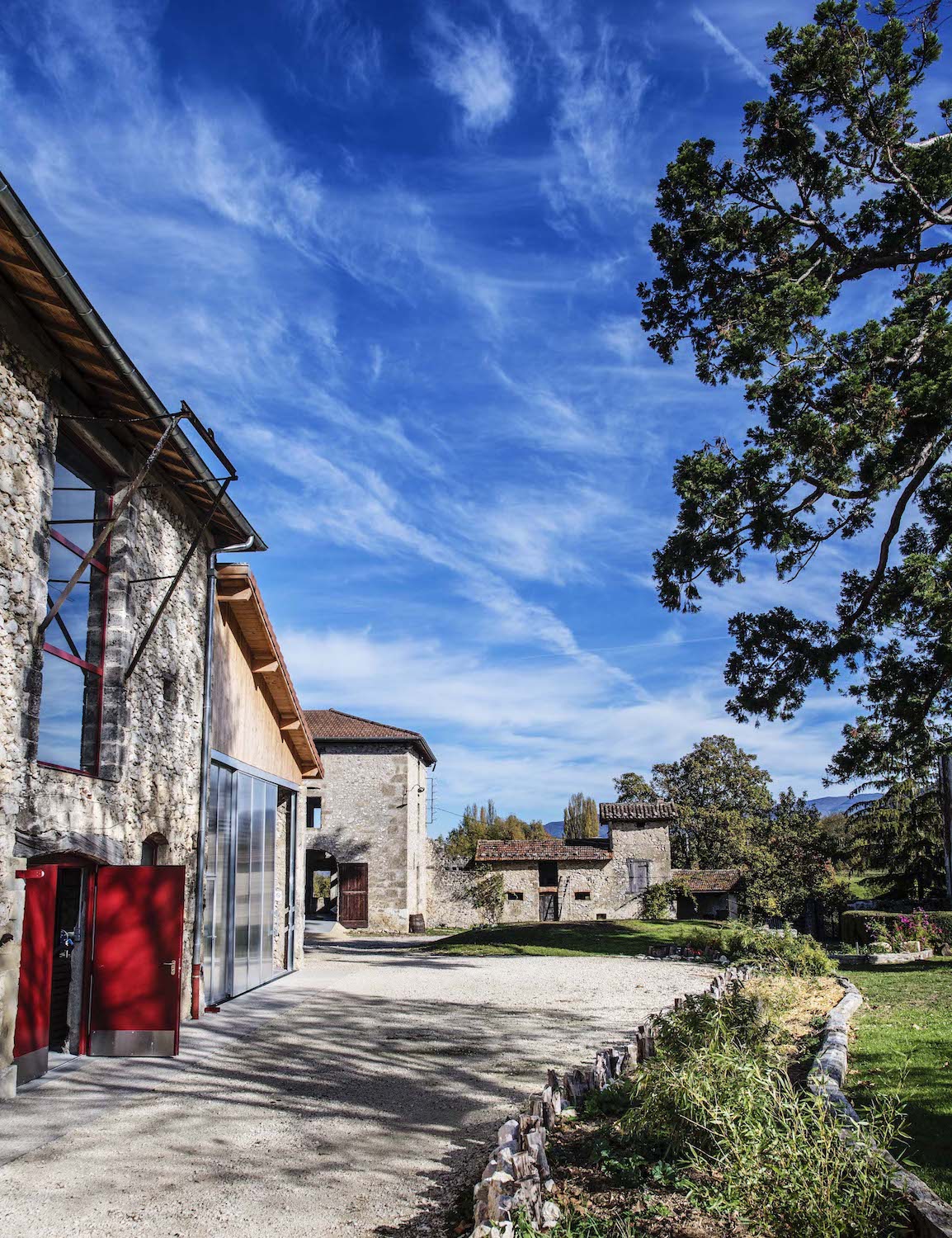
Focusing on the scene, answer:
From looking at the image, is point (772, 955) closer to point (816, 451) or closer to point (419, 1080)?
point (816, 451)

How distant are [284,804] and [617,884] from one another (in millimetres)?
23016

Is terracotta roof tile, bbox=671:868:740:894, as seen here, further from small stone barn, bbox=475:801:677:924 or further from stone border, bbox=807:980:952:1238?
stone border, bbox=807:980:952:1238

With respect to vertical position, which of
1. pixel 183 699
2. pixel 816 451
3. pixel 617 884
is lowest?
pixel 617 884

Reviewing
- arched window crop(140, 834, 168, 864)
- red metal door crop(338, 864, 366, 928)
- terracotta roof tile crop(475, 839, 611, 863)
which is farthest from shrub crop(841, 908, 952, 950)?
red metal door crop(338, 864, 366, 928)

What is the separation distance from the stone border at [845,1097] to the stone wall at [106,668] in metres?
6.01

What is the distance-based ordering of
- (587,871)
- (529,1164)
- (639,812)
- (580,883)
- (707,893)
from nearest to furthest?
(529,1164) → (580,883) → (587,871) → (639,812) → (707,893)

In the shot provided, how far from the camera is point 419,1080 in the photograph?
827cm

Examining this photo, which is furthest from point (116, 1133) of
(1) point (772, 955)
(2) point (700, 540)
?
(1) point (772, 955)

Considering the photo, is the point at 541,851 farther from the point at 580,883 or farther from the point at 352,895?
the point at 352,895

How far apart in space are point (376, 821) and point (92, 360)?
26134 mm

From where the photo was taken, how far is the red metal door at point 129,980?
9094 millimetres

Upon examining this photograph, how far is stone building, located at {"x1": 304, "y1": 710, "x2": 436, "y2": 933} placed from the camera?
3253 centimetres

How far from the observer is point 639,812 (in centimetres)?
3781

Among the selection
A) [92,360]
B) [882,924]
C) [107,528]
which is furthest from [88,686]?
[882,924]
